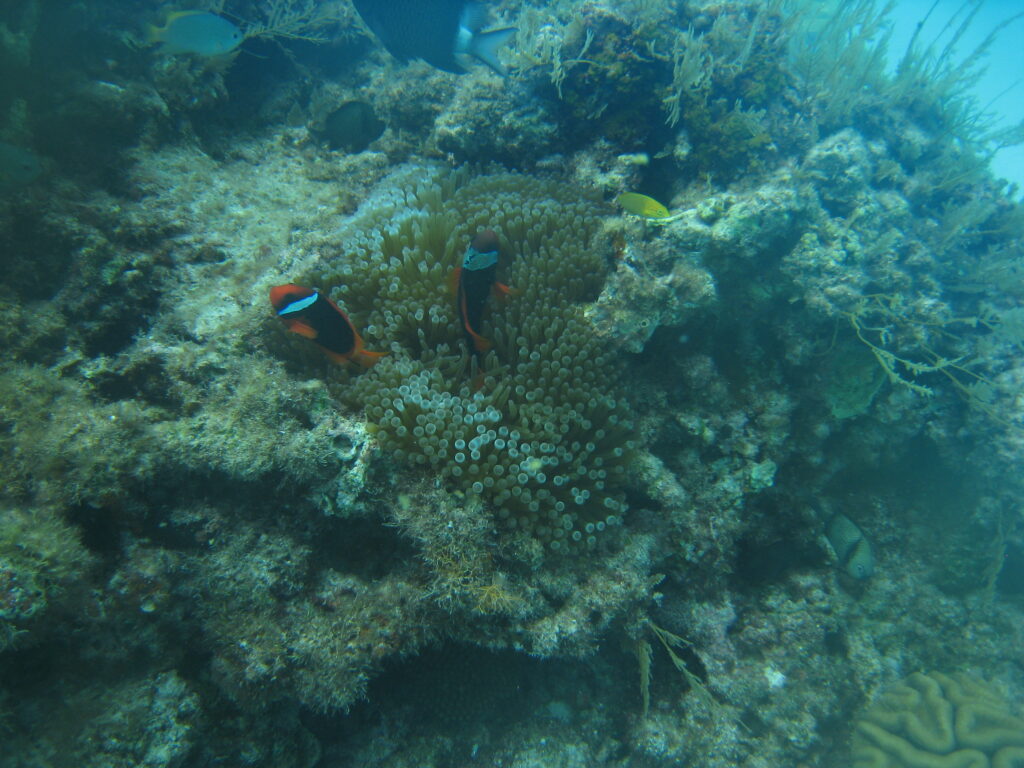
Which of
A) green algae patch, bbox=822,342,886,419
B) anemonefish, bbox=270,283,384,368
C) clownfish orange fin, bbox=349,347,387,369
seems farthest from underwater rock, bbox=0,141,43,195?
green algae patch, bbox=822,342,886,419

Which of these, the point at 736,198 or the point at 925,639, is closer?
the point at 736,198

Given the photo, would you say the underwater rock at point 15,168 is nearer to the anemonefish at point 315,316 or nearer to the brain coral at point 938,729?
the anemonefish at point 315,316

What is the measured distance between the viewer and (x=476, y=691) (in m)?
3.20

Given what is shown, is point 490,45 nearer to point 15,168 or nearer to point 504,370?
point 504,370

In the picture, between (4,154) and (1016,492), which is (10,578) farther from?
(1016,492)

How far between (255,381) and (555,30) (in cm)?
458

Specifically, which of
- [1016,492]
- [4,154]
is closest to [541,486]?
[4,154]

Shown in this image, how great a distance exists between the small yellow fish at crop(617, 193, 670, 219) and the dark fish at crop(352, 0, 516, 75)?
7.18 feet

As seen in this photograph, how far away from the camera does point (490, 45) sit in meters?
4.39

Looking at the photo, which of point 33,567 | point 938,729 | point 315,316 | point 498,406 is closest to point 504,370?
point 498,406

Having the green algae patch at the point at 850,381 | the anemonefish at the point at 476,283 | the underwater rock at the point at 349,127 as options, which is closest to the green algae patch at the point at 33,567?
the anemonefish at the point at 476,283

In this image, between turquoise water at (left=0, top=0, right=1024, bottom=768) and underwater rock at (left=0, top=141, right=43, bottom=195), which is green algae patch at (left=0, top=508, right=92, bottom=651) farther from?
underwater rock at (left=0, top=141, right=43, bottom=195)

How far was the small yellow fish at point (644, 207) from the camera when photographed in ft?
11.5

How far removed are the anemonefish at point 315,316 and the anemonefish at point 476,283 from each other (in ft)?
2.25
